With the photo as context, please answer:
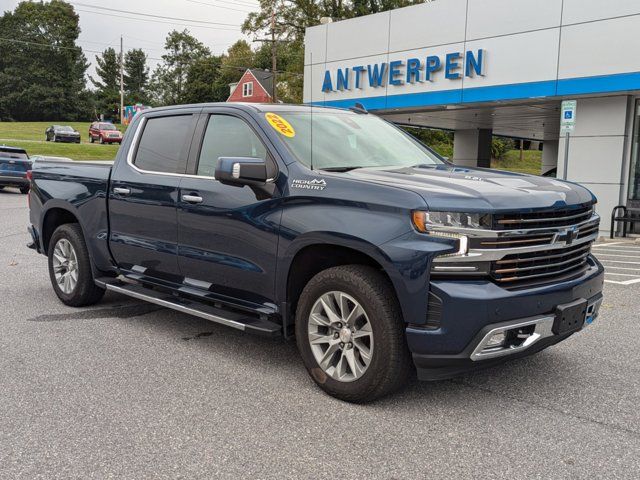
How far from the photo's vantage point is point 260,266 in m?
4.38

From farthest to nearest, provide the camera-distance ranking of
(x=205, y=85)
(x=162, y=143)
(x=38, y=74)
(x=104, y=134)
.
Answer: (x=205, y=85) → (x=38, y=74) → (x=104, y=134) → (x=162, y=143)

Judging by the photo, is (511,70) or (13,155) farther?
(13,155)

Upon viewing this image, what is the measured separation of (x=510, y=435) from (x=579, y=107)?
1339 centimetres

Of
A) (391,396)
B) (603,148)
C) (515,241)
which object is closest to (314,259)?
(391,396)

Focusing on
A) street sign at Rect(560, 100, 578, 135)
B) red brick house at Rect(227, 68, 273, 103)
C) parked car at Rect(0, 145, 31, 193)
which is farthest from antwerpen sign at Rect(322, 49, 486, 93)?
red brick house at Rect(227, 68, 273, 103)

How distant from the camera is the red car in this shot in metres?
51.5

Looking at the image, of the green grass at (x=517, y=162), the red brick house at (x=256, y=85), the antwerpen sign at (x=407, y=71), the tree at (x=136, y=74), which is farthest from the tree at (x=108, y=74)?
the antwerpen sign at (x=407, y=71)

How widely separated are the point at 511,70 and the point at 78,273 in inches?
506

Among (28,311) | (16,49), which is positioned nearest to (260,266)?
(28,311)

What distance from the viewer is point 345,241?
3824mm

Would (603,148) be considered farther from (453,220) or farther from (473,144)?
(453,220)

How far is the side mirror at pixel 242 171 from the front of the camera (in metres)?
4.19

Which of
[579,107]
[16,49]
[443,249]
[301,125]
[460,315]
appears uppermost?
[16,49]

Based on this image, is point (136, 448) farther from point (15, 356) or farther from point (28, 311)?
point (28, 311)
